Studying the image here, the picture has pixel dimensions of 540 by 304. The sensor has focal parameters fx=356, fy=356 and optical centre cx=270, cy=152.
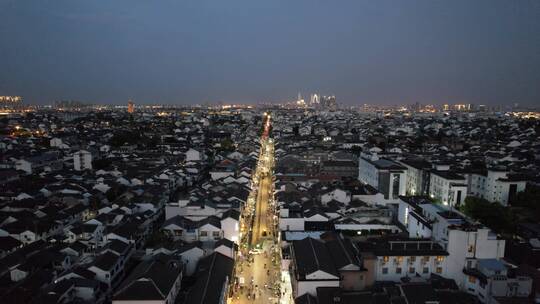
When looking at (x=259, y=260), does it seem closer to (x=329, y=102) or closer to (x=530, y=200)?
(x=530, y=200)

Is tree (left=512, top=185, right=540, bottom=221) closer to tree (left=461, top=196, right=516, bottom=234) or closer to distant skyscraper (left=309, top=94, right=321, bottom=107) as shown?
tree (left=461, top=196, right=516, bottom=234)

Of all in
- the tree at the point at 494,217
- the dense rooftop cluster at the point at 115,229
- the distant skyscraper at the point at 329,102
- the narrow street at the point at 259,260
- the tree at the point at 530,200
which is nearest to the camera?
the dense rooftop cluster at the point at 115,229

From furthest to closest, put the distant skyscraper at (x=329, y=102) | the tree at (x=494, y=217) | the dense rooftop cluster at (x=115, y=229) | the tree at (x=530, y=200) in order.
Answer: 1. the distant skyscraper at (x=329, y=102)
2. the tree at (x=530, y=200)
3. the tree at (x=494, y=217)
4. the dense rooftop cluster at (x=115, y=229)

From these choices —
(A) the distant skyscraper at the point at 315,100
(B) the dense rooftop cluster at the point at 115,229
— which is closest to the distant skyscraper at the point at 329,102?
(A) the distant skyscraper at the point at 315,100

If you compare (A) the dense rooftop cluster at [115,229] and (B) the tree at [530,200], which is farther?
(B) the tree at [530,200]

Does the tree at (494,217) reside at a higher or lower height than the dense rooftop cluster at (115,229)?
higher

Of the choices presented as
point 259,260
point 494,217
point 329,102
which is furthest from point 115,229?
point 329,102

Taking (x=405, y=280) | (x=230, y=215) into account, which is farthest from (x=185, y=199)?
(x=405, y=280)

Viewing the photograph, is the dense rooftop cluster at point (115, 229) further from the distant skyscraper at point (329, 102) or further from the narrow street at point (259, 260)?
the distant skyscraper at point (329, 102)

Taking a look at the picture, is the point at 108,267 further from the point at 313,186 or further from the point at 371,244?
the point at 313,186

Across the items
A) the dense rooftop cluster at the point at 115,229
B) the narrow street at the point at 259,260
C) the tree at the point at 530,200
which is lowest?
the narrow street at the point at 259,260
